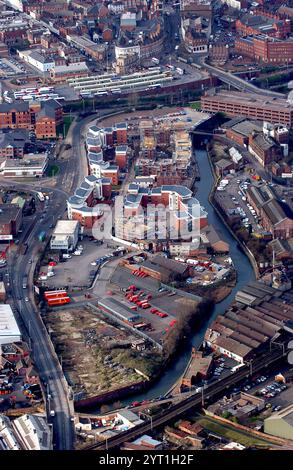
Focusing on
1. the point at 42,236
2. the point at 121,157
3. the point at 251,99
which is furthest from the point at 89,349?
the point at 251,99

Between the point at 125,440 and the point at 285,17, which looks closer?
the point at 125,440

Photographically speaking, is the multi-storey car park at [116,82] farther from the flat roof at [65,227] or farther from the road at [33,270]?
the flat roof at [65,227]

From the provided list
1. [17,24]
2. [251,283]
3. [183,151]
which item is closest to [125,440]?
[251,283]

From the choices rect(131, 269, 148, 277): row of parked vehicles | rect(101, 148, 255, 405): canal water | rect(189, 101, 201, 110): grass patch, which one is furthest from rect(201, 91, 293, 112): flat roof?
rect(131, 269, 148, 277): row of parked vehicles

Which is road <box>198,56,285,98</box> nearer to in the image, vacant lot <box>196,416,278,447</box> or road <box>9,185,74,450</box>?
road <box>9,185,74,450</box>

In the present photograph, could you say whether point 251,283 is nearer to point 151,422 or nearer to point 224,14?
point 151,422

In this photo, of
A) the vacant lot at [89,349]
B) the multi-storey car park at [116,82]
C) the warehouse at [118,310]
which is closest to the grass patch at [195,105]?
the multi-storey car park at [116,82]

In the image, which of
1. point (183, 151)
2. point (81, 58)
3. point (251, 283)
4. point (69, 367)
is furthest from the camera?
point (81, 58)
